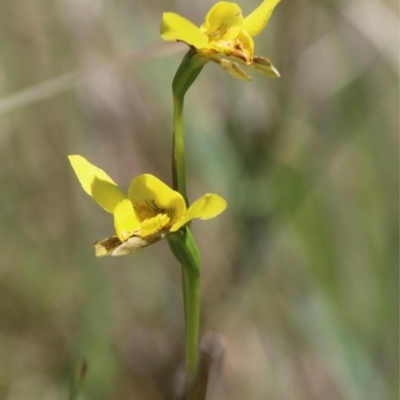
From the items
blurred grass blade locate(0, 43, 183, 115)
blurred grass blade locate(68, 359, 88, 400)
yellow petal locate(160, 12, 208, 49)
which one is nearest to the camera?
yellow petal locate(160, 12, 208, 49)

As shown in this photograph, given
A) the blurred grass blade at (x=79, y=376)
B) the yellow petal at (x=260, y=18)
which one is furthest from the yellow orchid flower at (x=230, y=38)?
the blurred grass blade at (x=79, y=376)

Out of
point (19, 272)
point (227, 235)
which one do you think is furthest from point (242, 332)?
point (19, 272)

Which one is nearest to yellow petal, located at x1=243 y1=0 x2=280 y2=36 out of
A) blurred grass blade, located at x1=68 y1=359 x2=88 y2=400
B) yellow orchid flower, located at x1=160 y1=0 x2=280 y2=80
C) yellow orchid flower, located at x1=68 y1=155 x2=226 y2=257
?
yellow orchid flower, located at x1=160 y1=0 x2=280 y2=80

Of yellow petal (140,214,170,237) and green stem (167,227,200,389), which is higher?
yellow petal (140,214,170,237)

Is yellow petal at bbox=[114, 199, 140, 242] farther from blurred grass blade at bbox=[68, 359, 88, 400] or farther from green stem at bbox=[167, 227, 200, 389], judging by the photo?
blurred grass blade at bbox=[68, 359, 88, 400]

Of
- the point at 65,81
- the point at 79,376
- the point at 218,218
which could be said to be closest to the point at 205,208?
the point at 79,376

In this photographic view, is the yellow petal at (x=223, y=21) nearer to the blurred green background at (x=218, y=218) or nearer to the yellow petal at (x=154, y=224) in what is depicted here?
the yellow petal at (x=154, y=224)

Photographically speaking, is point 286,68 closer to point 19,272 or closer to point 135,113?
point 135,113
